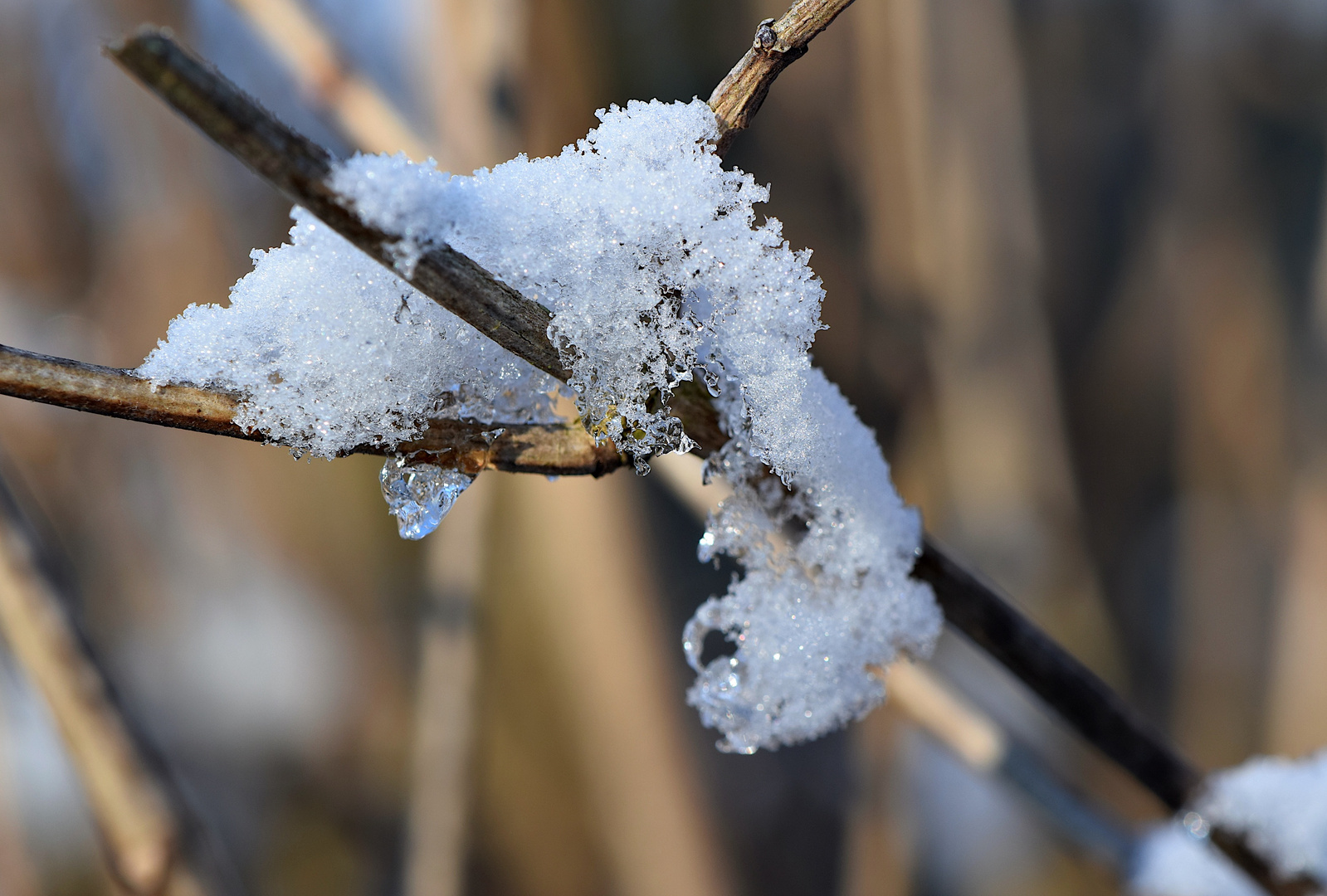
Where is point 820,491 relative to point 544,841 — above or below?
below

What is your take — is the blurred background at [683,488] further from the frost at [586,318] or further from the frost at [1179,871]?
the frost at [586,318]

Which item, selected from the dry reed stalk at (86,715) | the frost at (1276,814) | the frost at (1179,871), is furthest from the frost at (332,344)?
the frost at (1179,871)

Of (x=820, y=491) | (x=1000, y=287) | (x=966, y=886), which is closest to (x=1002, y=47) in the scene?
(x=1000, y=287)

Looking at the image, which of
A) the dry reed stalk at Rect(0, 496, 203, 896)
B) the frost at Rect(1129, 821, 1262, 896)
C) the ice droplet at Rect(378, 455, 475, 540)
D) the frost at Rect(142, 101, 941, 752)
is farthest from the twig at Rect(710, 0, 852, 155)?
the frost at Rect(1129, 821, 1262, 896)

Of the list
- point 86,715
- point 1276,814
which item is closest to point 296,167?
point 86,715

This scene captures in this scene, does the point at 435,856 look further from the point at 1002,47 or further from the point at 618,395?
the point at 1002,47

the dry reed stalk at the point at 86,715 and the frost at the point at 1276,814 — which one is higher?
the dry reed stalk at the point at 86,715
